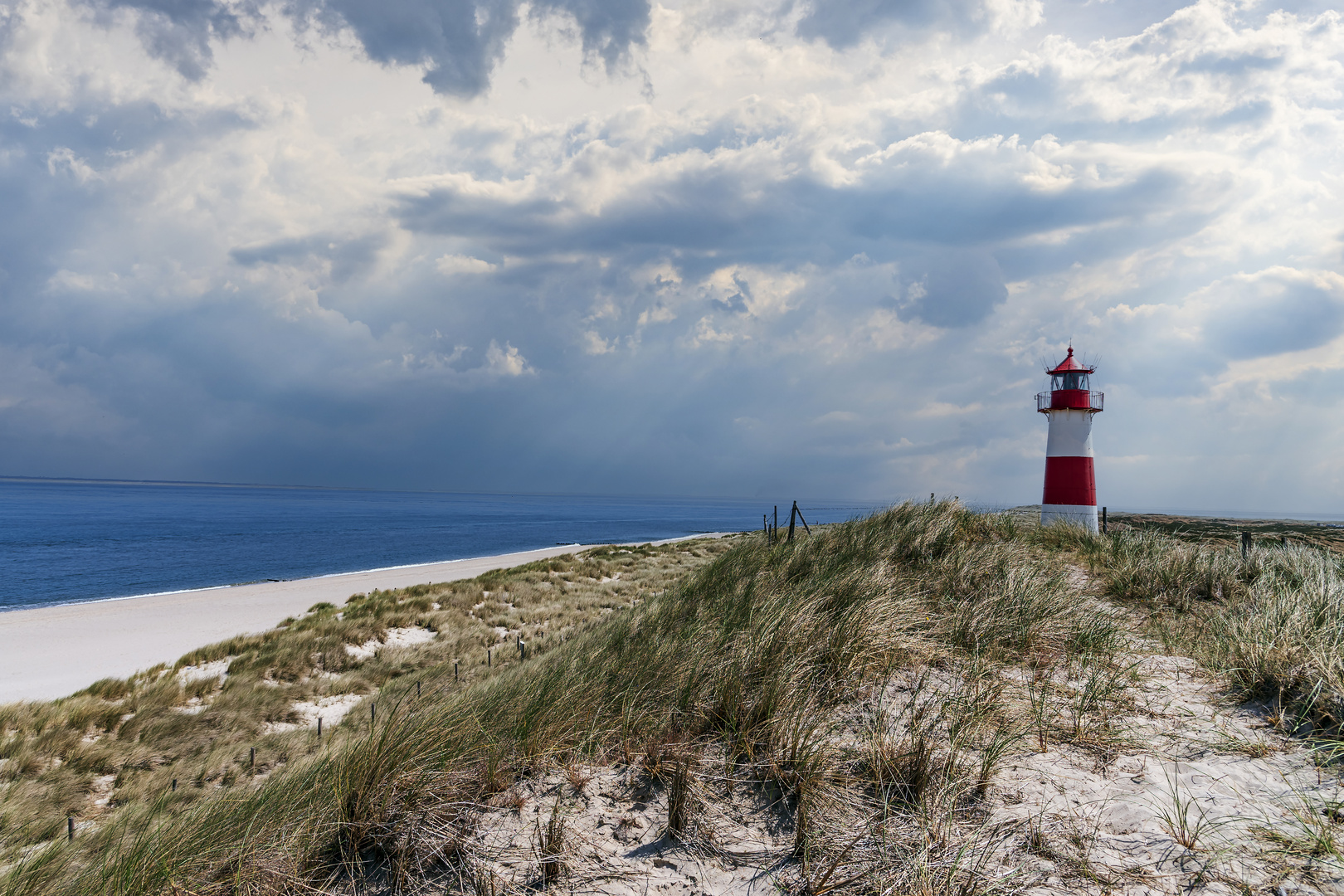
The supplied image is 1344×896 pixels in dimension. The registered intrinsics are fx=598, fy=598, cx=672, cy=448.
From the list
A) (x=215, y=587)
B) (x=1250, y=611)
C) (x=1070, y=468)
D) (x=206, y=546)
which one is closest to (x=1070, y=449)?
(x=1070, y=468)

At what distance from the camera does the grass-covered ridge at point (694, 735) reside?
306 centimetres

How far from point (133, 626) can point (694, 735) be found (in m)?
26.9

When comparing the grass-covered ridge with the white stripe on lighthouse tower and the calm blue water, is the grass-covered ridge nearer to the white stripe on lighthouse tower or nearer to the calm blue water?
the calm blue water

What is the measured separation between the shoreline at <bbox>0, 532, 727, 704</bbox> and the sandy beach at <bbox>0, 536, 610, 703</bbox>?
0.10ft

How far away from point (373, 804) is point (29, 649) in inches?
967

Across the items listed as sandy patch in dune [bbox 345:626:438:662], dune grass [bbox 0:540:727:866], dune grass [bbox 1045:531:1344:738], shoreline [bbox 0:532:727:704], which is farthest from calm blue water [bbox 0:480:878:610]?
sandy patch in dune [bbox 345:626:438:662]

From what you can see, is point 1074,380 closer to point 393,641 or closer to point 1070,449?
point 1070,449

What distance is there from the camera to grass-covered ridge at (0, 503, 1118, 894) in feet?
10.1

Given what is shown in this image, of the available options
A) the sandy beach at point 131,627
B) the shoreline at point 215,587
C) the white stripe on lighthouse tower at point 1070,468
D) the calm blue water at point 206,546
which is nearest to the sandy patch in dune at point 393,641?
the sandy beach at point 131,627

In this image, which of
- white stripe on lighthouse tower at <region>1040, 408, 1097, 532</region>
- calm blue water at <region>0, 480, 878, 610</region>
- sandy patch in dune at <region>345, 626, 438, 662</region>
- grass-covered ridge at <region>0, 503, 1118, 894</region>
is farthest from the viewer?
calm blue water at <region>0, 480, 878, 610</region>

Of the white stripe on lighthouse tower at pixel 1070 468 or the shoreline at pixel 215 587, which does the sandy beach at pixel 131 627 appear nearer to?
the shoreline at pixel 215 587

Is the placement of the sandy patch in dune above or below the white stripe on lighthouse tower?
below

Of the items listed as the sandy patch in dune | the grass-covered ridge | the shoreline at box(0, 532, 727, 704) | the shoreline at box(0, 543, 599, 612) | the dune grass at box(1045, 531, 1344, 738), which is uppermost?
the dune grass at box(1045, 531, 1344, 738)

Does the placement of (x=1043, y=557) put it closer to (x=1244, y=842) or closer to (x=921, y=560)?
(x=921, y=560)
